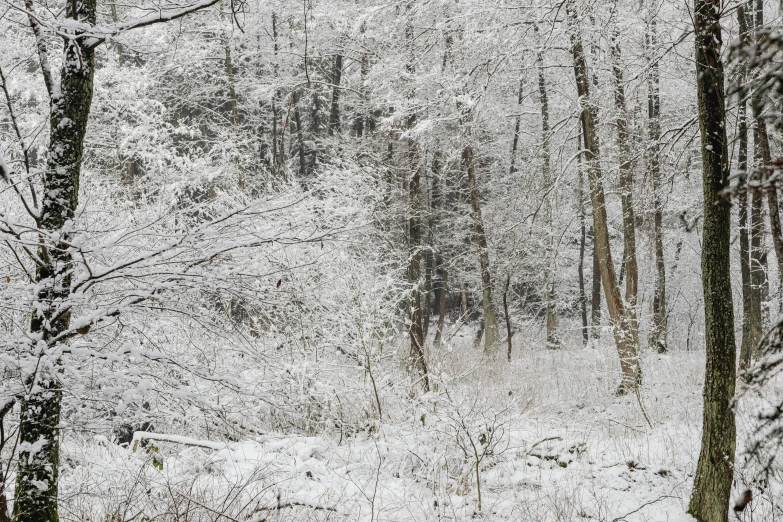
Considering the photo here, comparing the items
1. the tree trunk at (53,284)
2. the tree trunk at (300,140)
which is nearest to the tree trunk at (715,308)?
the tree trunk at (53,284)

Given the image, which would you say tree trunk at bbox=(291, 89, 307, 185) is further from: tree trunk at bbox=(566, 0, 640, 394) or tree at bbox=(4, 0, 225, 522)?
tree at bbox=(4, 0, 225, 522)

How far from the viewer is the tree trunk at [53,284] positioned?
2.89 metres

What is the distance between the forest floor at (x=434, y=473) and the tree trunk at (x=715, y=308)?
0.78ft

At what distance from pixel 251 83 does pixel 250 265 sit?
13256 millimetres

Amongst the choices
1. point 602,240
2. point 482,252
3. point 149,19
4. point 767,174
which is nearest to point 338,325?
point 602,240

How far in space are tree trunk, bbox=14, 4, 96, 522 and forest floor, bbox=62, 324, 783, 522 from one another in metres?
0.82

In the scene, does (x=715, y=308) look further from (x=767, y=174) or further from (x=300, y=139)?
(x=300, y=139)

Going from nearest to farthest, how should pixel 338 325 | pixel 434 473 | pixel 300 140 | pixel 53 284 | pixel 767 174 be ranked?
pixel 767 174 < pixel 53 284 < pixel 434 473 < pixel 338 325 < pixel 300 140

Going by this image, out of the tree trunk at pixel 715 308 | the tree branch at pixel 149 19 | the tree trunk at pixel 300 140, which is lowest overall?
the tree trunk at pixel 715 308

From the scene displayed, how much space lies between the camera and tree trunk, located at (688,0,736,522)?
405cm

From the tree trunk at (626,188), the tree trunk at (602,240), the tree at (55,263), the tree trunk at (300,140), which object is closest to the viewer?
the tree at (55,263)

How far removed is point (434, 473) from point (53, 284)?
4.12 meters

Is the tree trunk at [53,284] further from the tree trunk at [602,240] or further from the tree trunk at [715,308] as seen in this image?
the tree trunk at [602,240]

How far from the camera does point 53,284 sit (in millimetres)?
2918
